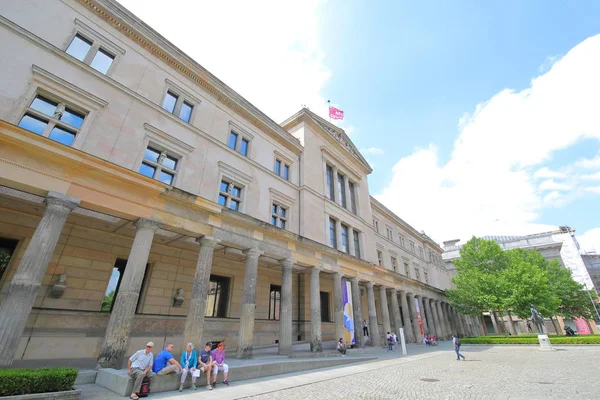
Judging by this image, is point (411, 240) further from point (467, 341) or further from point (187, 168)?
point (187, 168)

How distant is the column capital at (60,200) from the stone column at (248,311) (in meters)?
8.77

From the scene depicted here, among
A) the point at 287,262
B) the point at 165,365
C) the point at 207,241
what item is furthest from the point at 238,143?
the point at 165,365

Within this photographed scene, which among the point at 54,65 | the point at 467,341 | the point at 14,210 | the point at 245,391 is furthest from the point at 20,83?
the point at 467,341

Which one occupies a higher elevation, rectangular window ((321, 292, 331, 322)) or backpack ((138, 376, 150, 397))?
rectangular window ((321, 292, 331, 322))

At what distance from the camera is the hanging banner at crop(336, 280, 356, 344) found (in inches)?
837

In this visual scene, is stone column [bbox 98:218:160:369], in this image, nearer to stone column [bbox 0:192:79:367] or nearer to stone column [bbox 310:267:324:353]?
stone column [bbox 0:192:79:367]

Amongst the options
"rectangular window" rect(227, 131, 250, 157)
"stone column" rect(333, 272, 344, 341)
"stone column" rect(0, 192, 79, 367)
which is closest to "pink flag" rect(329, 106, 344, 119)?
"rectangular window" rect(227, 131, 250, 157)

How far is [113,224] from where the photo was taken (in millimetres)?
14594

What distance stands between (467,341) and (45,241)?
40235mm

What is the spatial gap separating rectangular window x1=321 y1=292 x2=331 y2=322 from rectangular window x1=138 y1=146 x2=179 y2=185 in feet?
64.1

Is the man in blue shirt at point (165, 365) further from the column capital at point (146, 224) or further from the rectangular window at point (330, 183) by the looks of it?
the rectangular window at point (330, 183)

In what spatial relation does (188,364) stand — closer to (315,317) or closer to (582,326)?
(315,317)

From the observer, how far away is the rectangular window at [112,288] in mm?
14648

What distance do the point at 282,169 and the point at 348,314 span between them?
509 inches
